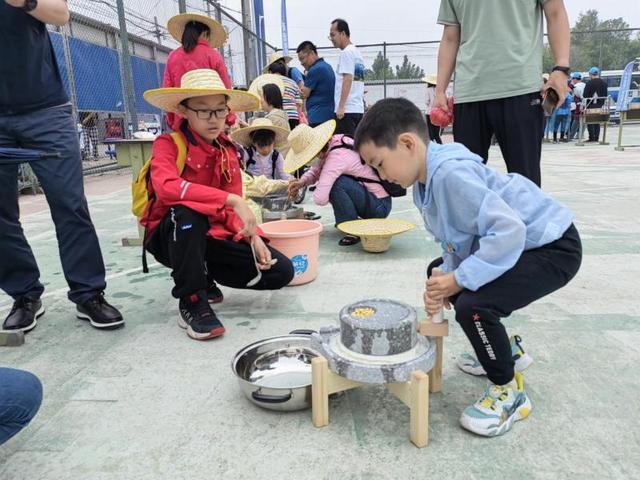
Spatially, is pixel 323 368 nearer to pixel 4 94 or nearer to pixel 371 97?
pixel 4 94

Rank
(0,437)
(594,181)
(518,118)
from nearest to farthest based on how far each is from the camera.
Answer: (0,437)
(518,118)
(594,181)

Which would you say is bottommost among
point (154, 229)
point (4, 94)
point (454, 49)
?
point (154, 229)

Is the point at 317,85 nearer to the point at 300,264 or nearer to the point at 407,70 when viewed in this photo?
the point at 300,264

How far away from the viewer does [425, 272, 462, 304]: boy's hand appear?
1.47m

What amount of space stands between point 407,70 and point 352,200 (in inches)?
540

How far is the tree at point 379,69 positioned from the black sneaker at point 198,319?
1460 cm

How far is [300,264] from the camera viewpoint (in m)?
2.80

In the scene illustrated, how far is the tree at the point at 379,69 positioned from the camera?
51.4 feet

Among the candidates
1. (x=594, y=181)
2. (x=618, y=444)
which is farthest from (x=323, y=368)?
(x=594, y=181)

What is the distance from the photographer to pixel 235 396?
5.63 feet

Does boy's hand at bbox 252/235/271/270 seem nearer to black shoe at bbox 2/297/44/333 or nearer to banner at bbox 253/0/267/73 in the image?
black shoe at bbox 2/297/44/333

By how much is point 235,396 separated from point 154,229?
3.11 ft

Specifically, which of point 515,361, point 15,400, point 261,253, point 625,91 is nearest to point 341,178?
point 261,253

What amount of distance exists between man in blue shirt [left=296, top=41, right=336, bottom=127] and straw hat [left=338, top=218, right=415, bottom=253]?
2.76 m
